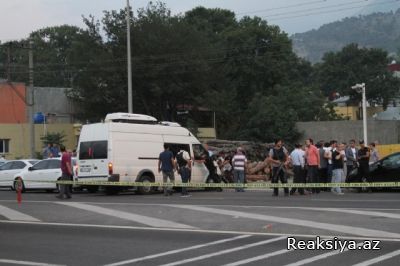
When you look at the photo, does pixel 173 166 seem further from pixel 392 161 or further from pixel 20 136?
pixel 20 136

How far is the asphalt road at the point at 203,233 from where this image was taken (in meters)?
9.20

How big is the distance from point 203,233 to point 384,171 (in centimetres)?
1180

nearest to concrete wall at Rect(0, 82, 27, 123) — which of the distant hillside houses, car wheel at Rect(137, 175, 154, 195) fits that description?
car wheel at Rect(137, 175, 154, 195)

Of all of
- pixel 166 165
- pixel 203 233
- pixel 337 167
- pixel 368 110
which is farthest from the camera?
pixel 368 110

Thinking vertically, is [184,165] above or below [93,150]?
below

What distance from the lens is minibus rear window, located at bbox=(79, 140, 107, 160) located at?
2228cm

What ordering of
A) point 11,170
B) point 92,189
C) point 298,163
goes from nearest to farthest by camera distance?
point 298,163 < point 92,189 < point 11,170

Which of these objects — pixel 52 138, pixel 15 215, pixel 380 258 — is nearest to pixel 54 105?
pixel 52 138

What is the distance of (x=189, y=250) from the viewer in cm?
991

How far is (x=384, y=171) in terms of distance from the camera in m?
21.8

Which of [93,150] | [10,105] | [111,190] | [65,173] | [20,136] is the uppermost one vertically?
[10,105]

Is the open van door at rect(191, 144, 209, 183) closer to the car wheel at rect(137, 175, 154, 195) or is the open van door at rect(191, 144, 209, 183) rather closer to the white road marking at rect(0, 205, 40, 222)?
the car wheel at rect(137, 175, 154, 195)

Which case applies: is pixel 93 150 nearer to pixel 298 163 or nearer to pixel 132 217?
pixel 298 163

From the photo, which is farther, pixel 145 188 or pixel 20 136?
pixel 20 136
